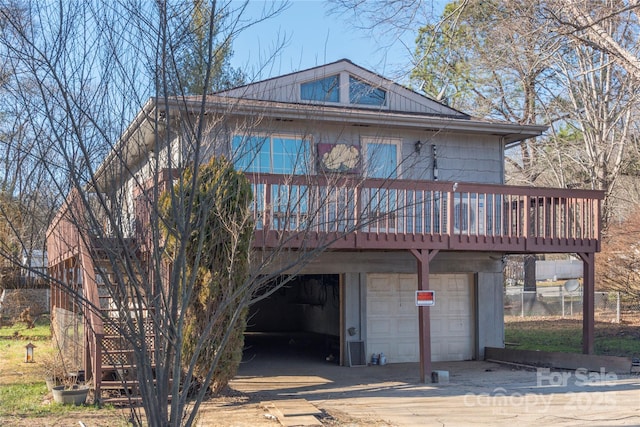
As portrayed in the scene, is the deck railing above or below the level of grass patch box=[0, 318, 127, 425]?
above

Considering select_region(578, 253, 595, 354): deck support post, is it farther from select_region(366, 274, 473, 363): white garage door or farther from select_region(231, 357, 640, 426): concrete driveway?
select_region(366, 274, 473, 363): white garage door

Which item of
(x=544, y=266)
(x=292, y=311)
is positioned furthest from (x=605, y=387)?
(x=544, y=266)

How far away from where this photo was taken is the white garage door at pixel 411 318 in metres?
15.0

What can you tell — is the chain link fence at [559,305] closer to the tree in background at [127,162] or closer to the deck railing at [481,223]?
the deck railing at [481,223]

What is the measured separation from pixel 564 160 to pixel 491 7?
16782 millimetres

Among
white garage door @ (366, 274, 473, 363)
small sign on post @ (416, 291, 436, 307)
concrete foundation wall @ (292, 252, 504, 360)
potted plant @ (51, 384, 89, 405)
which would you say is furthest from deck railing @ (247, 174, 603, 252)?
potted plant @ (51, 384, 89, 405)

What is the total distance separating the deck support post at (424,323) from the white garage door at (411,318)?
104 inches

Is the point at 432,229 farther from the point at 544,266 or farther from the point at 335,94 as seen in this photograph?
the point at 544,266

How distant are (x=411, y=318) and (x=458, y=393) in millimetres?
4370

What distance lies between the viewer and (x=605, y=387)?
11062mm

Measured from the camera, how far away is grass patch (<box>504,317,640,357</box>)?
54.1 feet

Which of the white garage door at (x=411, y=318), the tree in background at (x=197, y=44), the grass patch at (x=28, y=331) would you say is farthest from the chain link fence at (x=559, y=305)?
the tree in background at (x=197, y=44)

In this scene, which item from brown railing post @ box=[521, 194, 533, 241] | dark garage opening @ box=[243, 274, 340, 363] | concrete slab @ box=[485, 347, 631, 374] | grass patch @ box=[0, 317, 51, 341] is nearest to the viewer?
concrete slab @ box=[485, 347, 631, 374]

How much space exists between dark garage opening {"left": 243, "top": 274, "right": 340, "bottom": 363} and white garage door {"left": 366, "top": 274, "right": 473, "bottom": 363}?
1.27 m
